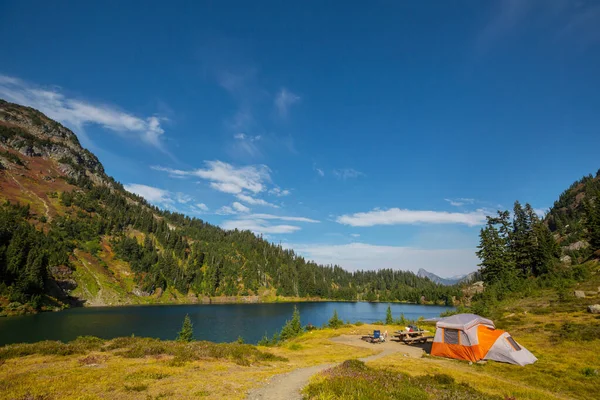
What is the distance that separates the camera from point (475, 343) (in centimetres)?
2569

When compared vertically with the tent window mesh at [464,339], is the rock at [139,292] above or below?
below

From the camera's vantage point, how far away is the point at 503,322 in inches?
1610

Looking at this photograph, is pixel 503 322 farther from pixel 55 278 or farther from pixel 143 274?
pixel 143 274

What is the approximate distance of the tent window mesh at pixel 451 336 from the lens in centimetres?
2733

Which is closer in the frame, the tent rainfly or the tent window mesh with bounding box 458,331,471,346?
the tent rainfly

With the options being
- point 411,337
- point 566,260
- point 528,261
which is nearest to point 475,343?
point 411,337

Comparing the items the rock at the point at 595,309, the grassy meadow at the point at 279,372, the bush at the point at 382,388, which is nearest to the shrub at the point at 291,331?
the grassy meadow at the point at 279,372

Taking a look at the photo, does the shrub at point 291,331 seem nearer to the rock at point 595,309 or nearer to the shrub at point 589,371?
the shrub at point 589,371

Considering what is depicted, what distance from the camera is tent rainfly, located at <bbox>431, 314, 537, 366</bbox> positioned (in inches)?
951

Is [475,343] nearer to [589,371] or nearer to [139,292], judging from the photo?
[589,371]

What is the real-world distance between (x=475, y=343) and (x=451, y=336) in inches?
93.2

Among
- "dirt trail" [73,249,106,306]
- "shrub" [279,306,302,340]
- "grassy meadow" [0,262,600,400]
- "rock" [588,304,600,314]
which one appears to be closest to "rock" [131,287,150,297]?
"dirt trail" [73,249,106,306]

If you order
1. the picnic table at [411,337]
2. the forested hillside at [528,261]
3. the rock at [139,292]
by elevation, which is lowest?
the rock at [139,292]

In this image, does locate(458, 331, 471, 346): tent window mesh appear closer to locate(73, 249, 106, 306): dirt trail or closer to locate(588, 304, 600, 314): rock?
locate(588, 304, 600, 314): rock
